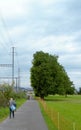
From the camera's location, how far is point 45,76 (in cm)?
11894

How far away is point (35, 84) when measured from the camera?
120375mm

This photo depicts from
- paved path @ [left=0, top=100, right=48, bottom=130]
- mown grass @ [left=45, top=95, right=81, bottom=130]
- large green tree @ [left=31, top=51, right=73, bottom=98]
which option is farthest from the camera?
large green tree @ [left=31, top=51, right=73, bottom=98]

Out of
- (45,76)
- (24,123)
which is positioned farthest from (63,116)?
(45,76)

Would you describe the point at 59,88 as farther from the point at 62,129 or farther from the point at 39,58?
the point at 62,129

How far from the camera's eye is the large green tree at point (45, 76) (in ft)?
389

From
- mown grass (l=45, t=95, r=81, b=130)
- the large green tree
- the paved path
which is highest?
the large green tree

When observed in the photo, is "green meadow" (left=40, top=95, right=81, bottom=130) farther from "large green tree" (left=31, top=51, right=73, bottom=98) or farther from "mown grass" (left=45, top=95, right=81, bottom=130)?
"large green tree" (left=31, top=51, right=73, bottom=98)

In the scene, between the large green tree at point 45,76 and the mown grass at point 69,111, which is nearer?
the mown grass at point 69,111

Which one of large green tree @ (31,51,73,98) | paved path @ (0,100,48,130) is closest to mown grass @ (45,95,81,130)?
paved path @ (0,100,48,130)

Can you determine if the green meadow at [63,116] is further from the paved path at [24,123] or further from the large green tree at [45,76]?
the large green tree at [45,76]

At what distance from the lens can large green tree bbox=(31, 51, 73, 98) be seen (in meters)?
119

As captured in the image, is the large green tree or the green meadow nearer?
the green meadow

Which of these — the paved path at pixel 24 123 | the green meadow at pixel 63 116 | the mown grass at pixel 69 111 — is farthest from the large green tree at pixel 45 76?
the paved path at pixel 24 123

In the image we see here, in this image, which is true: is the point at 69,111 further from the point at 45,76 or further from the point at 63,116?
the point at 45,76
